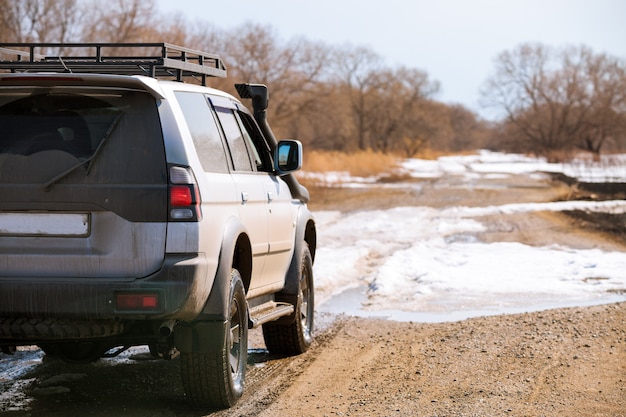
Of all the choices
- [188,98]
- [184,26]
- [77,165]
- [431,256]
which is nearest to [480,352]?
[188,98]

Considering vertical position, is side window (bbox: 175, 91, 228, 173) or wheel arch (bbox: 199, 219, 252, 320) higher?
side window (bbox: 175, 91, 228, 173)

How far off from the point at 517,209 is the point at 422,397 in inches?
839

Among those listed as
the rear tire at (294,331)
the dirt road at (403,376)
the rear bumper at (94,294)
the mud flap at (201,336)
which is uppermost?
the rear bumper at (94,294)

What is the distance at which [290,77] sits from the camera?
199 ft

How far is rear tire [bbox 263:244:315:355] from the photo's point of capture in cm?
799

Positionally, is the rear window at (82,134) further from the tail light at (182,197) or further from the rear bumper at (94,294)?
the rear bumper at (94,294)

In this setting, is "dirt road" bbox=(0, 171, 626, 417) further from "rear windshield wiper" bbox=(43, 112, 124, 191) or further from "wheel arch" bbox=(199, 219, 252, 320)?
"rear windshield wiper" bbox=(43, 112, 124, 191)

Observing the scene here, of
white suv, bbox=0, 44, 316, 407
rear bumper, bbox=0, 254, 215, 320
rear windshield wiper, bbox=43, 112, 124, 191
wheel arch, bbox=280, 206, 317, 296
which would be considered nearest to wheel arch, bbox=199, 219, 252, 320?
white suv, bbox=0, 44, 316, 407

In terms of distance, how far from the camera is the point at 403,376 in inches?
285

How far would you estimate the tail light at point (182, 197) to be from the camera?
541cm

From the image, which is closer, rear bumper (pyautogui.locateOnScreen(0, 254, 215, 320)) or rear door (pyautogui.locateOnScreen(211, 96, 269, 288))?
rear bumper (pyautogui.locateOnScreen(0, 254, 215, 320))

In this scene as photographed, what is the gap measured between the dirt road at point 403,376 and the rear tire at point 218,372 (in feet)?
0.33

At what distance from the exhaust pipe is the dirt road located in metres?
0.69

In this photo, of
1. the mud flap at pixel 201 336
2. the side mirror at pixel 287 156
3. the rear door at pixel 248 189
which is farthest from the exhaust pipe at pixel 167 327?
the side mirror at pixel 287 156
